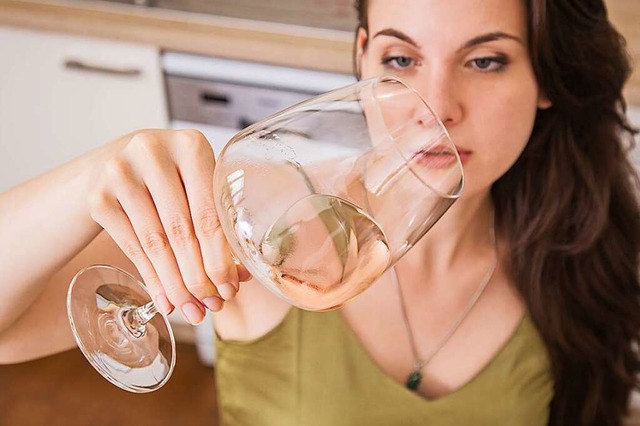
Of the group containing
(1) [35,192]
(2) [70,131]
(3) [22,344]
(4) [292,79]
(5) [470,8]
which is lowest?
(2) [70,131]

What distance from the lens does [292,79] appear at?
5.65 feet

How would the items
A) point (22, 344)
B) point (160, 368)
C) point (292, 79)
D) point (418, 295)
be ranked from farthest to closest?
point (292, 79), point (418, 295), point (22, 344), point (160, 368)

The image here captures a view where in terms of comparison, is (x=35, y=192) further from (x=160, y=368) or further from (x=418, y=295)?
(x=418, y=295)

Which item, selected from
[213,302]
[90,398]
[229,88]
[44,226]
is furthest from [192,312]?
[90,398]

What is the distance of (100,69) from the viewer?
1.86 metres

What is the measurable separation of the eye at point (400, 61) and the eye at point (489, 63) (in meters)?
0.07

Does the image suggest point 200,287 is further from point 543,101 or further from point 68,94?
point 68,94

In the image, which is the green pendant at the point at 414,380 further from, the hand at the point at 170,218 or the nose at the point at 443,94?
the hand at the point at 170,218

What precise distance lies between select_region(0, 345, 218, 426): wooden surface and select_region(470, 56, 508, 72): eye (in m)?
1.38

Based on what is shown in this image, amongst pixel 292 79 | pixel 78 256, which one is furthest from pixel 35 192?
pixel 292 79

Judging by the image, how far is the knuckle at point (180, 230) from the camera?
665 millimetres

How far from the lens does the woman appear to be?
0.72 m

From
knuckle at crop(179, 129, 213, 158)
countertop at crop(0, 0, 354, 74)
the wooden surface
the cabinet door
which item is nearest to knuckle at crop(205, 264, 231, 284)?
knuckle at crop(179, 129, 213, 158)

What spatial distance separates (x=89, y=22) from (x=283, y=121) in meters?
1.31
